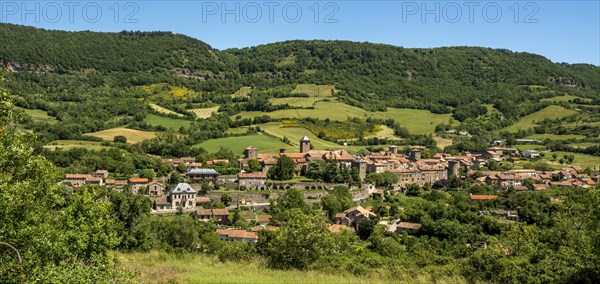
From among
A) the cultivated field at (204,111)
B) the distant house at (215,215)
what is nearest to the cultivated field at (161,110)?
the cultivated field at (204,111)

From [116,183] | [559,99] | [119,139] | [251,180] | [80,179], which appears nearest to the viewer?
[80,179]

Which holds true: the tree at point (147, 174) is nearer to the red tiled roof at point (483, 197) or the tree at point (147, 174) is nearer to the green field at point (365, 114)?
the red tiled roof at point (483, 197)

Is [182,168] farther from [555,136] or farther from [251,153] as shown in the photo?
[555,136]

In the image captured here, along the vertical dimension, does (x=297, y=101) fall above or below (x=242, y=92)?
below

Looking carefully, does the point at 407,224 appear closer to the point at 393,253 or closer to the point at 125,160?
the point at 393,253

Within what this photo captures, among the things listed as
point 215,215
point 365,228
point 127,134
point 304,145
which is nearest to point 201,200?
point 215,215
